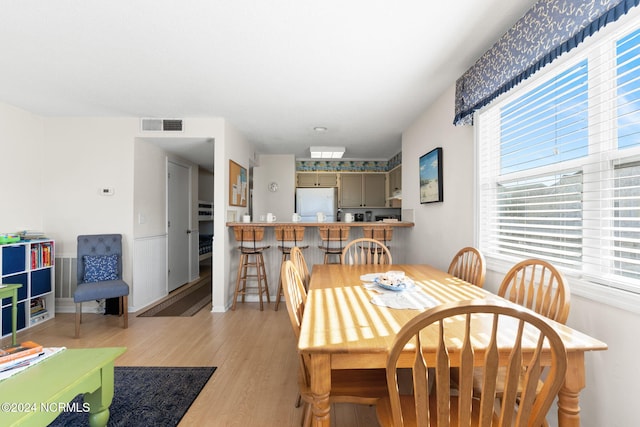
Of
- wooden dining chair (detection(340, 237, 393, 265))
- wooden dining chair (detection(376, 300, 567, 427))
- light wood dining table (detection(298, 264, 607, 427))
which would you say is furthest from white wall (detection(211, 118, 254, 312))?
wooden dining chair (detection(376, 300, 567, 427))

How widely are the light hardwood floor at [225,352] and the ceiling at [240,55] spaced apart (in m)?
2.33

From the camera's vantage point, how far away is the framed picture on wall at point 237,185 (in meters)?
3.80

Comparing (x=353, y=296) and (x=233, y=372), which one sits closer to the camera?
(x=353, y=296)

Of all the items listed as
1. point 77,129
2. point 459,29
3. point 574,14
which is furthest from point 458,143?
point 77,129

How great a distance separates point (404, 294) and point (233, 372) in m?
1.41

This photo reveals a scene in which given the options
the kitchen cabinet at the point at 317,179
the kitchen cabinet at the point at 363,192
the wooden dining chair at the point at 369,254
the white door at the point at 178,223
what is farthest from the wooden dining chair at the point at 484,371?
the kitchen cabinet at the point at 317,179

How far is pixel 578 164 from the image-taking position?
1420 mm

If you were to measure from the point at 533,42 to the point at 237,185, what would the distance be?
3.46 m

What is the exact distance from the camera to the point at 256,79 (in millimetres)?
2506

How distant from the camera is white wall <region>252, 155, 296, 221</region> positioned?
565cm

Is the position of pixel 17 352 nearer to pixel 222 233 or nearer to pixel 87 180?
pixel 222 233

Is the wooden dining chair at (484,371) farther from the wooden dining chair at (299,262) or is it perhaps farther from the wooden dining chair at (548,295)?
the wooden dining chair at (299,262)

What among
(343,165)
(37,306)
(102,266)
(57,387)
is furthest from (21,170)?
(343,165)

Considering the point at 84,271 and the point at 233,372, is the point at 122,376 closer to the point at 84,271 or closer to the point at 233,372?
the point at 233,372
